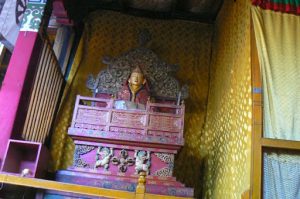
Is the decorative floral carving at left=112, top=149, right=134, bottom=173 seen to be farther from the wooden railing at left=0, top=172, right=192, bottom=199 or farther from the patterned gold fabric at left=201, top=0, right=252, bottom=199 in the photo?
the patterned gold fabric at left=201, top=0, right=252, bottom=199

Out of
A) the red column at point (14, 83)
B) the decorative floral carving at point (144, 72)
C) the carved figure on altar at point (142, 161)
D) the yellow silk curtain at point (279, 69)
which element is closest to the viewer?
the yellow silk curtain at point (279, 69)

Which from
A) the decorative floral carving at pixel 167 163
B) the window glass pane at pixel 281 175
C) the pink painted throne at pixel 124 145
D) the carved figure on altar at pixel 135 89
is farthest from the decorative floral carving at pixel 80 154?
the window glass pane at pixel 281 175

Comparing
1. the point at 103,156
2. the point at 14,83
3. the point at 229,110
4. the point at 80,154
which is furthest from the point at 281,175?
the point at 14,83

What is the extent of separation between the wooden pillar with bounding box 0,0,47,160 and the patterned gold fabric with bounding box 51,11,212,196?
1.33m

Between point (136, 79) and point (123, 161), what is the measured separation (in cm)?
112

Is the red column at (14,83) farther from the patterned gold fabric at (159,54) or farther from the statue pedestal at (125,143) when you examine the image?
the patterned gold fabric at (159,54)

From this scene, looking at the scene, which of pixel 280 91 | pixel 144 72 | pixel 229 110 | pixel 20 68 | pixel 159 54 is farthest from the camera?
pixel 159 54

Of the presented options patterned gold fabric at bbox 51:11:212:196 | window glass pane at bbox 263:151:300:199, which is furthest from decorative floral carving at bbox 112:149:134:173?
window glass pane at bbox 263:151:300:199

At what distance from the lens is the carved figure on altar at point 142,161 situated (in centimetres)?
416

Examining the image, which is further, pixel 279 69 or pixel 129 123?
pixel 129 123

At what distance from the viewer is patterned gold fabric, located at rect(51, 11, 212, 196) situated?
17.1 ft

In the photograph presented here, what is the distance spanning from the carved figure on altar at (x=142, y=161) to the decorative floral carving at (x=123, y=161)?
0.06 metres

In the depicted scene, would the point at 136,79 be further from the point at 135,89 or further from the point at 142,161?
the point at 142,161

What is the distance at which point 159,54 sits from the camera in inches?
225
